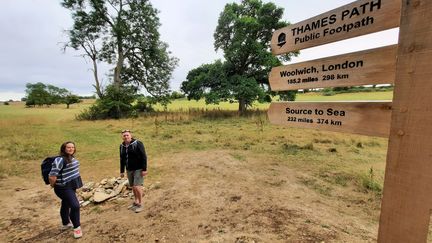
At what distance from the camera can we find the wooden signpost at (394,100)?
49.8 inches

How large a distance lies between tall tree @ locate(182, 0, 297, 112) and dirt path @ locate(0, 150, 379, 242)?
14902 mm

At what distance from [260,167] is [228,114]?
15129 mm

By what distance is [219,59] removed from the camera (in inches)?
904

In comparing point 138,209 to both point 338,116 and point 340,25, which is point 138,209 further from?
A: point 340,25

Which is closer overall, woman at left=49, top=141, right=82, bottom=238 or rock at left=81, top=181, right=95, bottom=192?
woman at left=49, top=141, right=82, bottom=238

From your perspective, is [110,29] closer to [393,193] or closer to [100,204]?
[100,204]

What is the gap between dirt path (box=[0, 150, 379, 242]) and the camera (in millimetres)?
3533

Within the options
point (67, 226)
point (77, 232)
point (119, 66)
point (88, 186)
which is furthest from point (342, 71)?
point (119, 66)

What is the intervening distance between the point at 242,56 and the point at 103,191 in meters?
18.7

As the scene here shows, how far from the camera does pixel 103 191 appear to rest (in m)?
5.41

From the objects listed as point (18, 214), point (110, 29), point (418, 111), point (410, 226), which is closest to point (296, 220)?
point (410, 226)

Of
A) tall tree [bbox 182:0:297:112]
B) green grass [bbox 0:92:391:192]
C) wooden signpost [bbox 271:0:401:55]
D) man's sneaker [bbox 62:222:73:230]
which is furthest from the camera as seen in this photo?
tall tree [bbox 182:0:297:112]

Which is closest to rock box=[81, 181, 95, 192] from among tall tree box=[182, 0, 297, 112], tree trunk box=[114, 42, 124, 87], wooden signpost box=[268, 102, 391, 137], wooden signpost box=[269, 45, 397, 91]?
wooden signpost box=[268, 102, 391, 137]

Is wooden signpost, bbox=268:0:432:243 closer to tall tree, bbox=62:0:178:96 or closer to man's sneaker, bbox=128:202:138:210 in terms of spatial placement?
man's sneaker, bbox=128:202:138:210
